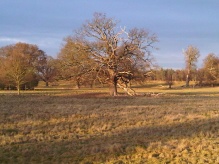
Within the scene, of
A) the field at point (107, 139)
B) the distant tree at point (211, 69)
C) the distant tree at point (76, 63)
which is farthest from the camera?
the distant tree at point (211, 69)

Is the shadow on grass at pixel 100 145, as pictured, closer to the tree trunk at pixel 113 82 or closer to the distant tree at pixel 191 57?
the tree trunk at pixel 113 82

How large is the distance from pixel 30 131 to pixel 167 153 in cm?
582

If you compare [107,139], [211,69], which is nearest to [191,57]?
[211,69]

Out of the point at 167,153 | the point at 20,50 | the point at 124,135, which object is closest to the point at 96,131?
the point at 124,135

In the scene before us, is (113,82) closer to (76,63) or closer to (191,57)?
(76,63)

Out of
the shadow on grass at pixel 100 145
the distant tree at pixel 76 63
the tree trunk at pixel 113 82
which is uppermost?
the distant tree at pixel 76 63

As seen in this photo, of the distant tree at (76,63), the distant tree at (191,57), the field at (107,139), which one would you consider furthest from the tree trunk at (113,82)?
the distant tree at (191,57)

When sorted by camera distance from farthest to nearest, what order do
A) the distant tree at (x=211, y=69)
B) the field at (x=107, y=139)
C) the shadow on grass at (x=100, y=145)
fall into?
1. the distant tree at (x=211, y=69)
2. the shadow on grass at (x=100, y=145)
3. the field at (x=107, y=139)

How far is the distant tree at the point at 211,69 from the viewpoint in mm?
88569

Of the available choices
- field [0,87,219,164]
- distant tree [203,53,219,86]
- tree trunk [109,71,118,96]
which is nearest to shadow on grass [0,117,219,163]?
field [0,87,219,164]

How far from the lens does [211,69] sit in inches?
3477

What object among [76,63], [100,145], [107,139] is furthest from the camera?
[76,63]

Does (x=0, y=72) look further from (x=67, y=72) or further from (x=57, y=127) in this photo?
(x=57, y=127)

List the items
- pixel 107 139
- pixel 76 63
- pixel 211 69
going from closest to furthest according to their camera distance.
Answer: pixel 107 139, pixel 76 63, pixel 211 69
